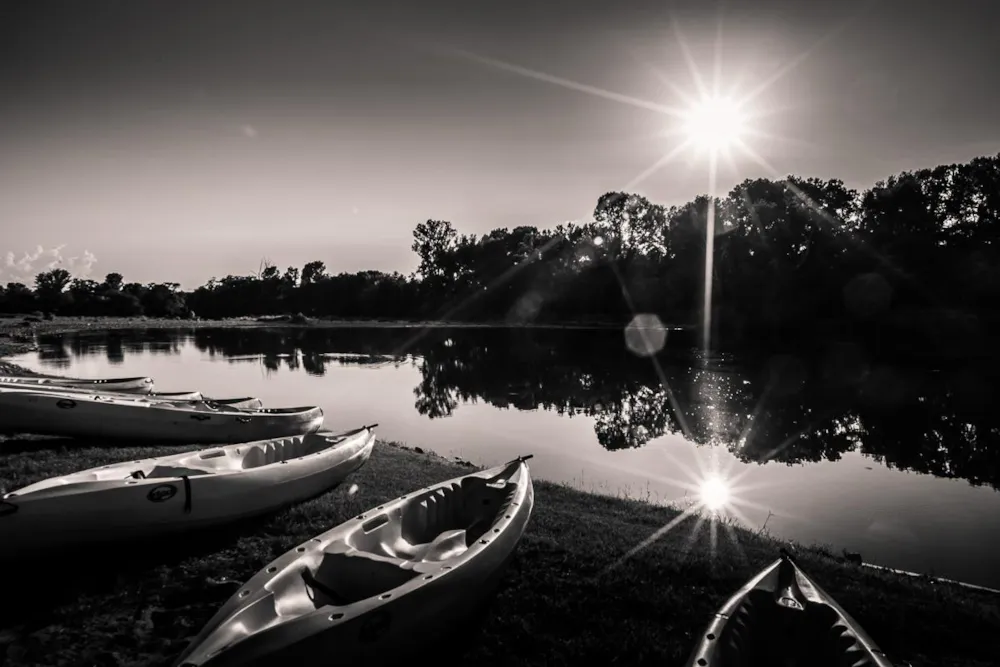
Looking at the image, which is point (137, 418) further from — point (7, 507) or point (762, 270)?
point (762, 270)

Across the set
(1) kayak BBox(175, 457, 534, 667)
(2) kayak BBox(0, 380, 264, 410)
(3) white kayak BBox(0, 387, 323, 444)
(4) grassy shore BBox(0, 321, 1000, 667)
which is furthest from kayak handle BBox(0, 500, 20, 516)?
(2) kayak BBox(0, 380, 264, 410)

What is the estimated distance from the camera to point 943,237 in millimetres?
51125

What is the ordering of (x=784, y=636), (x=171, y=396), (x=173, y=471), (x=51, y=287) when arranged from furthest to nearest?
(x=51, y=287)
(x=171, y=396)
(x=173, y=471)
(x=784, y=636)

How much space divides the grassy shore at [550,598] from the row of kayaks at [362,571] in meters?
0.35

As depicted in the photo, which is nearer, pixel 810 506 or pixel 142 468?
pixel 142 468

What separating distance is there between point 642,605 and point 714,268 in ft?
208

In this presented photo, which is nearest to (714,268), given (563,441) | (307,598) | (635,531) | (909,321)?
(909,321)

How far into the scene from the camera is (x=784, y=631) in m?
4.11

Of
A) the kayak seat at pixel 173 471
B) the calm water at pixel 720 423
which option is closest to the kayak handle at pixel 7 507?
the kayak seat at pixel 173 471

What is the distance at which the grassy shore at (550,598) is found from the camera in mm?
4699

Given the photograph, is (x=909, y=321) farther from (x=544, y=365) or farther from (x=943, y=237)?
(x=544, y=365)

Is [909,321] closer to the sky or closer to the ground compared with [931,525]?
closer to the sky

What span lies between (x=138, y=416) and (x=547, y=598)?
30.2 feet

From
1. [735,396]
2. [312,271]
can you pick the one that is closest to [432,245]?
[312,271]
